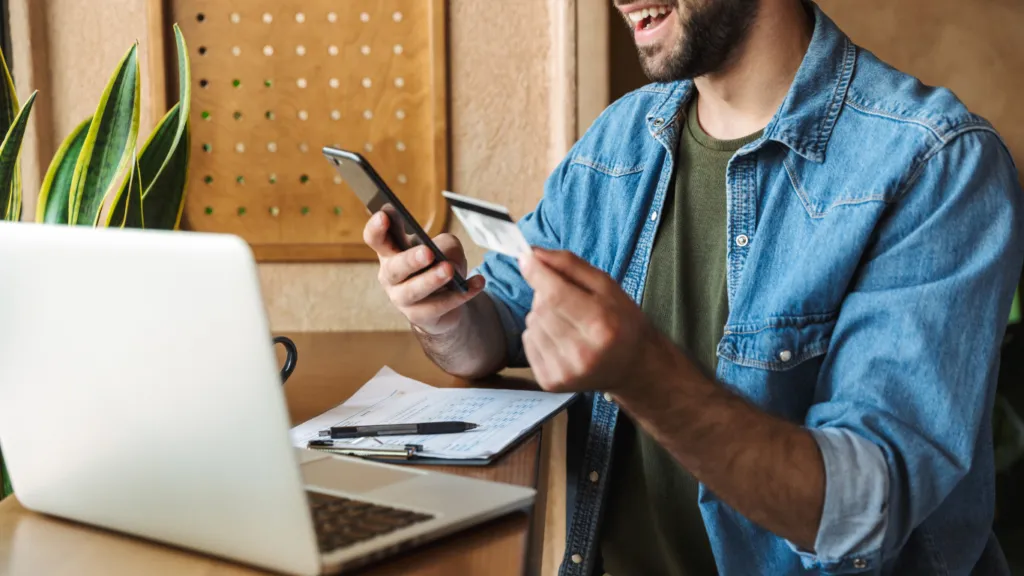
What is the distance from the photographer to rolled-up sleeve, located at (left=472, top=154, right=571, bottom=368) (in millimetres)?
1181

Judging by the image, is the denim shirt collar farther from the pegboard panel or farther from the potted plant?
the pegboard panel

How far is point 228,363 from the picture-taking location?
494 mm

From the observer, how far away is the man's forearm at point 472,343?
1088 mm

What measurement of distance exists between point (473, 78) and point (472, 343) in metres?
0.65

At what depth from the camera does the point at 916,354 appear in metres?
0.77

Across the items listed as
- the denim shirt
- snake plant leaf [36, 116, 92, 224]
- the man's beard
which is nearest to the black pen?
the denim shirt

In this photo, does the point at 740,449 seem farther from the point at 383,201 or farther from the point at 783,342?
the point at 383,201

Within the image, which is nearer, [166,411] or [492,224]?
[166,411]

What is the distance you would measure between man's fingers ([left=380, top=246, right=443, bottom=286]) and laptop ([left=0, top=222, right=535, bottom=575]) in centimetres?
32

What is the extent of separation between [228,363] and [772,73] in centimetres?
76

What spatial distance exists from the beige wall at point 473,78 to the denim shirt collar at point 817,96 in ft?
2.00

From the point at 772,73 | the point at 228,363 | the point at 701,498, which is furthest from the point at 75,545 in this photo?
the point at 772,73

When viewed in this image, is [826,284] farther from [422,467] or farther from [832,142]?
[422,467]

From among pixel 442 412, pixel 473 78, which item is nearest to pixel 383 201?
A: pixel 442 412
